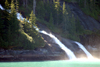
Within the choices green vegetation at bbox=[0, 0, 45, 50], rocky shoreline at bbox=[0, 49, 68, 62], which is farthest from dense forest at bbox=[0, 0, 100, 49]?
rocky shoreline at bbox=[0, 49, 68, 62]

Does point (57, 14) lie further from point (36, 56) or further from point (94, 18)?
point (36, 56)

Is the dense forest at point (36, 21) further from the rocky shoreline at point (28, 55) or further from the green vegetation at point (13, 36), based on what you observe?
the rocky shoreline at point (28, 55)

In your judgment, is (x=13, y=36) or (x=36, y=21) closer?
(x=13, y=36)

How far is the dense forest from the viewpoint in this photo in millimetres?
30711

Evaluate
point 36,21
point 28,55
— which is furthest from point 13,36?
point 36,21

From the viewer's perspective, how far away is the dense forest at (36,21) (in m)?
30.7

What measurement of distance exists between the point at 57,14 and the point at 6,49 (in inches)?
1256

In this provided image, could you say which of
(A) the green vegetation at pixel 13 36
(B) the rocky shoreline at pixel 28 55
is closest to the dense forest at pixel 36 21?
(A) the green vegetation at pixel 13 36

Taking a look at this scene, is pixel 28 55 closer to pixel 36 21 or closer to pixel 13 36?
pixel 13 36

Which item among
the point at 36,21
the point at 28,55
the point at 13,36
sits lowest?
the point at 28,55

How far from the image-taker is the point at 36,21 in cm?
4909

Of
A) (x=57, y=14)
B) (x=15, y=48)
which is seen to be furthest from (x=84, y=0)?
(x=15, y=48)

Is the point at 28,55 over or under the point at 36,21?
under

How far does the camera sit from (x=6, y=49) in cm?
2920
